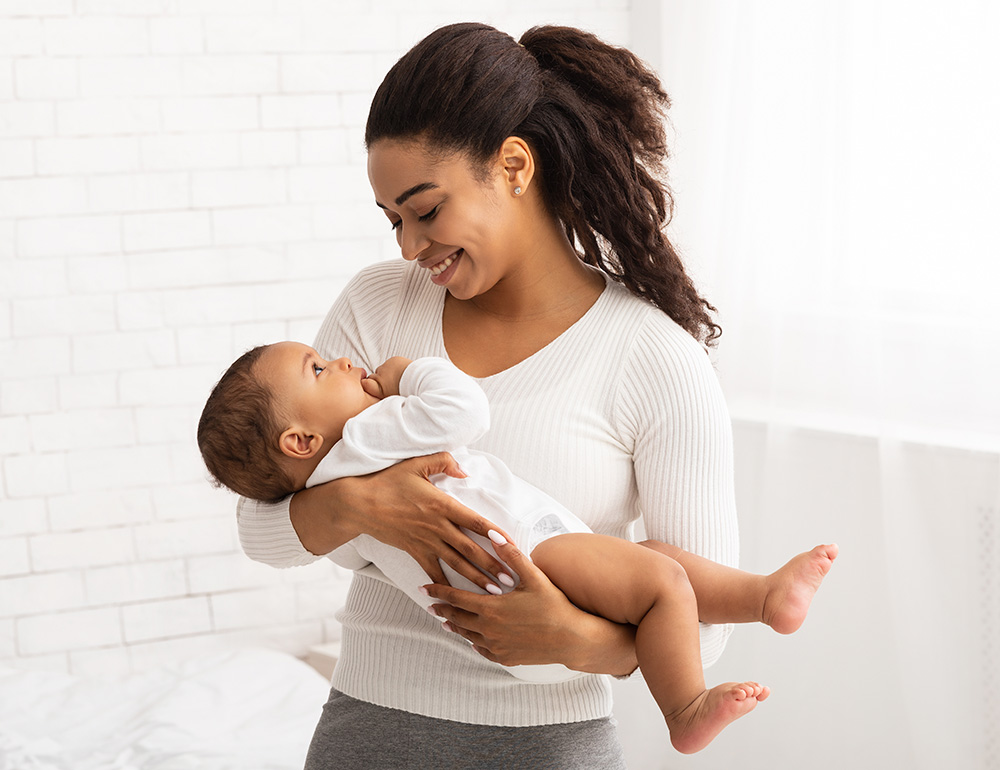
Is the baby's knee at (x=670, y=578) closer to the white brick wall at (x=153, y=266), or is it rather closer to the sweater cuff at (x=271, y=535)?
the sweater cuff at (x=271, y=535)

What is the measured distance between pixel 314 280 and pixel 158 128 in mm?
590

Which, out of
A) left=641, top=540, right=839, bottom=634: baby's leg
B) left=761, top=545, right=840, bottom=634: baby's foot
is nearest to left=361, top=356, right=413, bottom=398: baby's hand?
left=641, top=540, right=839, bottom=634: baby's leg

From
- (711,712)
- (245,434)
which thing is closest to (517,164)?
(245,434)

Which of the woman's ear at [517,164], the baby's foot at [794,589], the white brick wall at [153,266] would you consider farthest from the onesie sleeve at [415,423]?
the white brick wall at [153,266]

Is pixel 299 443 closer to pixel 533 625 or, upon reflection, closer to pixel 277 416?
pixel 277 416

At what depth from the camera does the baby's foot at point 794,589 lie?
1.39m

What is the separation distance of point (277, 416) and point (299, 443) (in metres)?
0.05

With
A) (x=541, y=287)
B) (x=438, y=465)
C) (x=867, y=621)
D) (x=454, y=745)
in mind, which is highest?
(x=541, y=287)

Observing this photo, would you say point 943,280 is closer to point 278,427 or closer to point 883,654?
point 883,654

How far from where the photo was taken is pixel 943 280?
2.46 metres

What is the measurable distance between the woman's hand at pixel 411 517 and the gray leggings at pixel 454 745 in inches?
9.1

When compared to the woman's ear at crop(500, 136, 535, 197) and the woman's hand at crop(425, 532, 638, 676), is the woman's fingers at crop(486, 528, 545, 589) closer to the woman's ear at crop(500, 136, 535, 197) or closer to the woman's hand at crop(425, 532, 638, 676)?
the woman's hand at crop(425, 532, 638, 676)

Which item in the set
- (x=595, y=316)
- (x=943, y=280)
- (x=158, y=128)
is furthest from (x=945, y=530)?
(x=158, y=128)

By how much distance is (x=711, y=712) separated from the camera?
1252 mm
